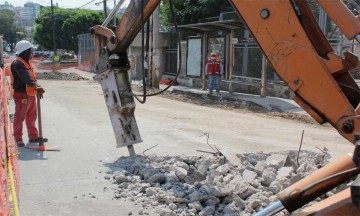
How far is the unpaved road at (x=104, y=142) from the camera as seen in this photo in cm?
523

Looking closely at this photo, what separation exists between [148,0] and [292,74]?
2.45m

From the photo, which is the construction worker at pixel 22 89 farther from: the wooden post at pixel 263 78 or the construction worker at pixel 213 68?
the construction worker at pixel 213 68

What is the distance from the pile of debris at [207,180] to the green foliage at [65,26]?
57172mm

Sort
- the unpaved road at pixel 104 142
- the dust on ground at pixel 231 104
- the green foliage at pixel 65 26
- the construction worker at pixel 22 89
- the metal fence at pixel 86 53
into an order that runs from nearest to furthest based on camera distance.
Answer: the unpaved road at pixel 104 142, the construction worker at pixel 22 89, the dust on ground at pixel 231 104, the metal fence at pixel 86 53, the green foliage at pixel 65 26

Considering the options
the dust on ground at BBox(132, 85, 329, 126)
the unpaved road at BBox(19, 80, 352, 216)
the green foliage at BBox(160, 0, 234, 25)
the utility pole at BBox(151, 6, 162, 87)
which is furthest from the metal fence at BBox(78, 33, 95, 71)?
the unpaved road at BBox(19, 80, 352, 216)

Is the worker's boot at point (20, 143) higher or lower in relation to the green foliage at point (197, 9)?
lower

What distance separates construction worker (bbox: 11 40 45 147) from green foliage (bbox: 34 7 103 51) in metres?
54.7

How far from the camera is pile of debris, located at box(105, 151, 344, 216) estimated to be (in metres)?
4.85

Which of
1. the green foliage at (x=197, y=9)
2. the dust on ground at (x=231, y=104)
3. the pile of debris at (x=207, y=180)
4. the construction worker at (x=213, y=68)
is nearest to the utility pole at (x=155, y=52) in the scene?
the dust on ground at (x=231, y=104)

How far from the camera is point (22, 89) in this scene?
25.7 feet

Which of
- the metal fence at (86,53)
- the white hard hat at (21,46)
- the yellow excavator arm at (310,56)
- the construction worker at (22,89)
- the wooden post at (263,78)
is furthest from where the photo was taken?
the metal fence at (86,53)

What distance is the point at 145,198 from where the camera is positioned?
5.21 meters

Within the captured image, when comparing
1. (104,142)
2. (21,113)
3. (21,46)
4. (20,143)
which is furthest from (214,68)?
(20,143)

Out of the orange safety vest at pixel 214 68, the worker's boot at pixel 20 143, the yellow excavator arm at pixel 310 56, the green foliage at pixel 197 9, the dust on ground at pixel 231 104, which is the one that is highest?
the green foliage at pixel 197 9
